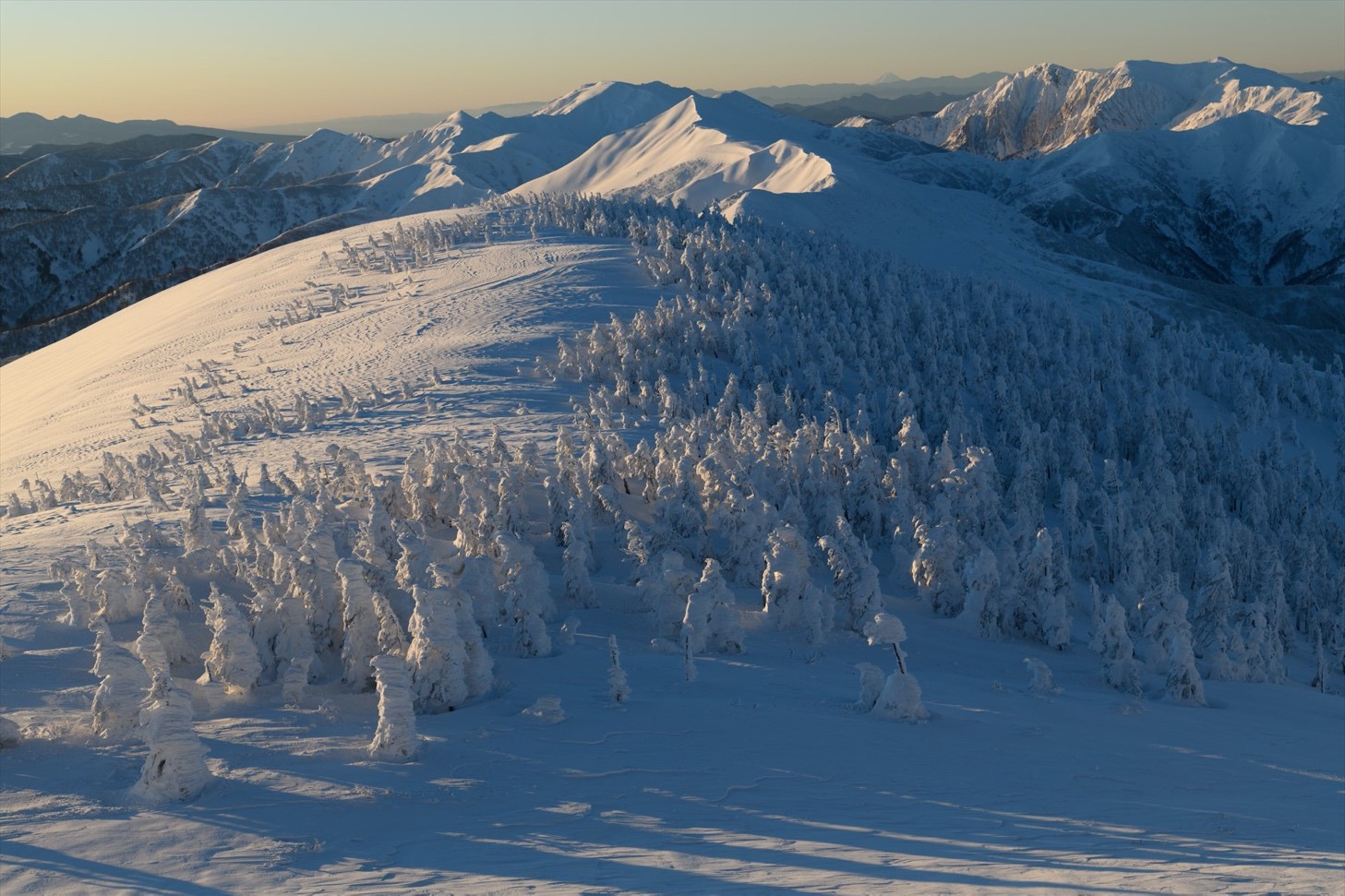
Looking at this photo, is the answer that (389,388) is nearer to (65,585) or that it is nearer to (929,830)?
(65,585)

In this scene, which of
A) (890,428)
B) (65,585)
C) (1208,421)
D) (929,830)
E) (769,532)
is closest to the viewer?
(929,830)

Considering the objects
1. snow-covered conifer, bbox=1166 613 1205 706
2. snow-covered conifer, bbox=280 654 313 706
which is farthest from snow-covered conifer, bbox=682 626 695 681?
snow-covered conifer, bbox=1166 613 1205 706

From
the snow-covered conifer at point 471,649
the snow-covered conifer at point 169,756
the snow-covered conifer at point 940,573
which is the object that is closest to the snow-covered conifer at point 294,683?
the snow-covered conifer at point 471,649

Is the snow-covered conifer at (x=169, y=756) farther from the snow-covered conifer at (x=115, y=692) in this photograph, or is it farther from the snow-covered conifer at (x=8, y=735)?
the snow-covered conifer at (x=8, y=735)

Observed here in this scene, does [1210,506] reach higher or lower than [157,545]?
lower

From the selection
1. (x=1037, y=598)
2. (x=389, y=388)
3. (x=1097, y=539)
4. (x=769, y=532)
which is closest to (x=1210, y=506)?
(x=1097, y=539)

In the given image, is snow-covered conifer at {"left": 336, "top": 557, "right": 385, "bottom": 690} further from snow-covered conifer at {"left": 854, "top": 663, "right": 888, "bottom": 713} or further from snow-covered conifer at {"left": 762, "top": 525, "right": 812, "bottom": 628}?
snow-covered conifer at {"left": 762, "top": 525, "right": 812, "bottom": 628}
